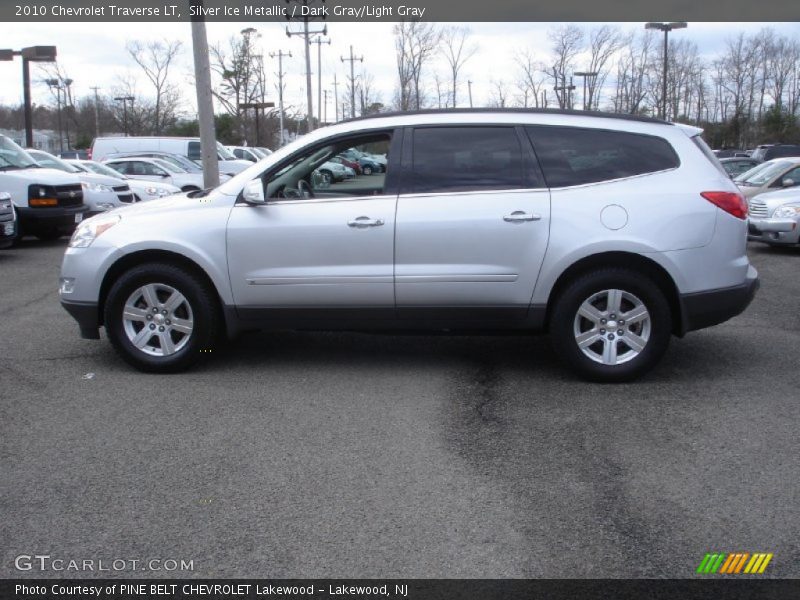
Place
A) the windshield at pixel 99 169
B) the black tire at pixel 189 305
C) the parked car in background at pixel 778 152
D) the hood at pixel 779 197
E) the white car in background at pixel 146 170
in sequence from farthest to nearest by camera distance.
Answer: the parked car in background at pixel 778 152 → the white car in background at pixel 146 170 → the windshield at pixel 99 169 → the hood at pixel 779 197 → the black tire at pixel 189 305

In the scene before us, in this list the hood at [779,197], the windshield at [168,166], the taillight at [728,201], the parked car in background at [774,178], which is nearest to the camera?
the taillight at [728,201]

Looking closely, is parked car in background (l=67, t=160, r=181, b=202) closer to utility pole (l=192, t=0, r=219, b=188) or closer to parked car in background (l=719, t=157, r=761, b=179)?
utility pole (l=192, t=0, r=219, b=188)

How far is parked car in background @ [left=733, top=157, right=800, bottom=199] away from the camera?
15.5m

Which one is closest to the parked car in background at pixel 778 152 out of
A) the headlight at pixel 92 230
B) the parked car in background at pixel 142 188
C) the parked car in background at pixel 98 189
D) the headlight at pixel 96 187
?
the parked car in background at pixel 142 188

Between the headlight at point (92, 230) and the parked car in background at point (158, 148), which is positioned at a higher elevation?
the parked car in background at point (158, 148)

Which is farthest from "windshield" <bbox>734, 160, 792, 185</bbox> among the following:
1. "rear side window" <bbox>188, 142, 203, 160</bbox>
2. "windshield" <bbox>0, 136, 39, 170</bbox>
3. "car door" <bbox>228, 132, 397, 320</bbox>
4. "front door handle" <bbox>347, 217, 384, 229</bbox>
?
"rear side window" <bbox>188, 142, 203, 160</bbox>

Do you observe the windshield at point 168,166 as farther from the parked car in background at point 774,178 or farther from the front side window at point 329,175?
the front side window at point 329,175

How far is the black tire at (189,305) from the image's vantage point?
6219mm

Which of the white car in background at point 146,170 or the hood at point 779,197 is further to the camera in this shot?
the white car in background at point 146,170

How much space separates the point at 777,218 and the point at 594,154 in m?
8.60

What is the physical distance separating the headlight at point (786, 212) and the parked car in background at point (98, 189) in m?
12.3

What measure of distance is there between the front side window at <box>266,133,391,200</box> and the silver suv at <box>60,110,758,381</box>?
0.01 metres

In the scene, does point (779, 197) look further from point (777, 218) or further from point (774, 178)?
point (774, 178)

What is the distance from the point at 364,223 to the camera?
602 centimetres
